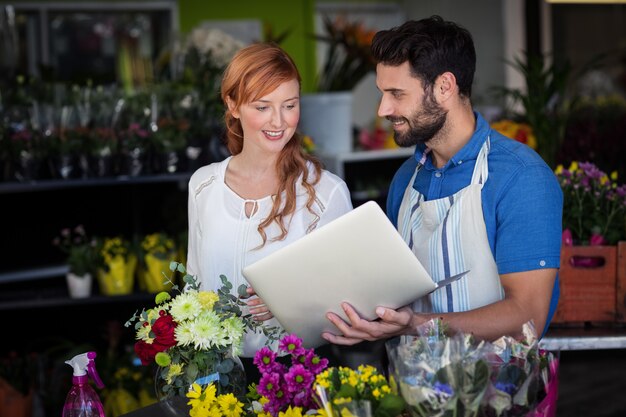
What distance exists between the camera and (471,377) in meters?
1.63

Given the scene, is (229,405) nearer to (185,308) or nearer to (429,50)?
(185,308)

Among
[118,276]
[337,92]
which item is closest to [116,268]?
[118,276]

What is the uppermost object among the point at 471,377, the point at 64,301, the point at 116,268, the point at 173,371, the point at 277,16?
the point at 277,16

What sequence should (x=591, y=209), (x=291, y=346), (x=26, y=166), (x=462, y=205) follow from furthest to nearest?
(x=26, y=166) < (x=591, y=209) < (x=462, y=205) < (x=291, y=346)

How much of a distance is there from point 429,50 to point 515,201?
0.42m

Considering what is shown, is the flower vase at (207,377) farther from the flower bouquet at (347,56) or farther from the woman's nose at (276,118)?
the flower bouquet at (347,56)

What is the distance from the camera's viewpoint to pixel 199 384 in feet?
6.64

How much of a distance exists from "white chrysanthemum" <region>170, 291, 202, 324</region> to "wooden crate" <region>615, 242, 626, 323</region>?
1.54 m

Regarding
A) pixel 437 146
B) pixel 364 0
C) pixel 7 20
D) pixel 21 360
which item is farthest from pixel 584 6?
pixel 437 146

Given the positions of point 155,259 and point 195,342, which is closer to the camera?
point 195,342

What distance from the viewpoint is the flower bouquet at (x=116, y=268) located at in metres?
4.50

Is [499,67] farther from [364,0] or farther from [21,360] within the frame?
[21,360]

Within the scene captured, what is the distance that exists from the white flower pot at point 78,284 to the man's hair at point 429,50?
2.49 m

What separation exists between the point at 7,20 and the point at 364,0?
4.54 metres
